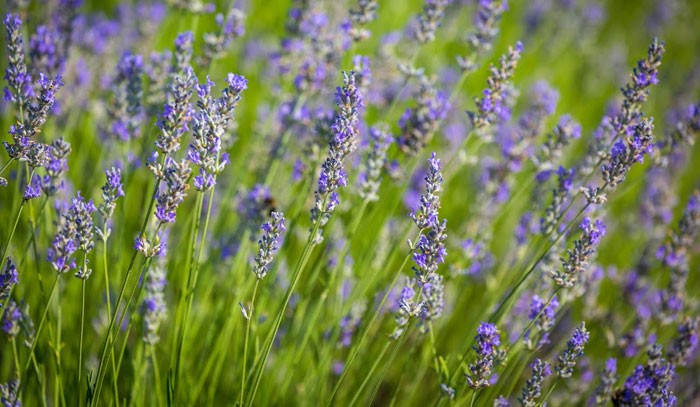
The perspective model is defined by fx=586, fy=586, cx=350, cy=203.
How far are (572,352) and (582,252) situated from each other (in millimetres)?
300

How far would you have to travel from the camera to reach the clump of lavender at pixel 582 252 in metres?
1.77

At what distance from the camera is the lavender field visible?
65.1 inches

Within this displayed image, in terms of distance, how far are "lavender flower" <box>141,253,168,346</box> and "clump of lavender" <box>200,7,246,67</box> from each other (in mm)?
826

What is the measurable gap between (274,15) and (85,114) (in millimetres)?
2439

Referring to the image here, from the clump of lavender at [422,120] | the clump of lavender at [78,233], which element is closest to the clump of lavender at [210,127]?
the clump of lavender at [78,233]

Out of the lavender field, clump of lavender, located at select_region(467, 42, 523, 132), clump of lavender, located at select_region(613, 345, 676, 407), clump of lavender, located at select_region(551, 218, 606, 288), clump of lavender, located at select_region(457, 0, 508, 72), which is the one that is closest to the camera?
the lavender field

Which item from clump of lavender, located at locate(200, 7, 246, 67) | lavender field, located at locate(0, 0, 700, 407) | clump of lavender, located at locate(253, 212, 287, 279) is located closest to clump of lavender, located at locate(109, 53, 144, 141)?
lavender field, located at locate(0, 0, 700, 407)

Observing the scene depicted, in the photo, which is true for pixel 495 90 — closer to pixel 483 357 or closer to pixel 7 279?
pixel 483 357

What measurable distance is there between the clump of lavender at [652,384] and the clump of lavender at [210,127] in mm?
1494

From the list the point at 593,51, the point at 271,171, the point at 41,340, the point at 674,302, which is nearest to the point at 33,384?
the point at 41,340

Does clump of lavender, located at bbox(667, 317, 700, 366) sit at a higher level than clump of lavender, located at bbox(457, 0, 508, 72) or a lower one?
lower

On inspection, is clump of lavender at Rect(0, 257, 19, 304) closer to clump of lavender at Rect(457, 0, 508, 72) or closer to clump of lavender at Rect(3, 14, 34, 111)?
clump of lavender at Rect(3, 14, 34, 111)

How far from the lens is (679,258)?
2.43m

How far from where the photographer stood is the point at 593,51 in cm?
577
